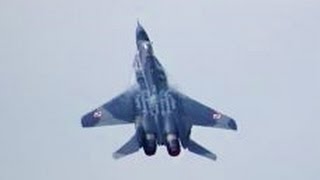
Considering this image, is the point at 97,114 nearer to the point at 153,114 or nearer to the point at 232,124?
the point at 153,114

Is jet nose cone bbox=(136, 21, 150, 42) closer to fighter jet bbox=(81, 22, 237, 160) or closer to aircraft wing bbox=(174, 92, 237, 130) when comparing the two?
fighter jet bbox=(81, 22, 237, 160)

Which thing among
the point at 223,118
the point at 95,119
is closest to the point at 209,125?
the point at 223,118

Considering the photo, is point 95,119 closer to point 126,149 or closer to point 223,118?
point 126,149

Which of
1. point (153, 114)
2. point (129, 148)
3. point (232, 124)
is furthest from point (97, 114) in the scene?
point (232, 124)

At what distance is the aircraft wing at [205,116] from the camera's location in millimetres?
112250

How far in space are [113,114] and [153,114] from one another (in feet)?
17.8

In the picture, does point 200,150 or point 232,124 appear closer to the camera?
point 232,124

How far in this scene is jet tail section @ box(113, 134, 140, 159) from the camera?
111 metres

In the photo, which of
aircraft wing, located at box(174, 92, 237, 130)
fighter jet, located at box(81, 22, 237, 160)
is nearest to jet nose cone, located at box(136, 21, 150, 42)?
fighter jet, located at box(81, 22, 237, 160)

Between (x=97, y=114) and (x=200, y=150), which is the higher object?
(x=97, y=114)

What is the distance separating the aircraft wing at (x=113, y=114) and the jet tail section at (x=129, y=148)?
163 cm

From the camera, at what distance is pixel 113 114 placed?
4432 inches

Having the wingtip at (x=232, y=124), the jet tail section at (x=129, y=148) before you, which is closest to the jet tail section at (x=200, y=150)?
→ the wingtip at (x=232, y=124)

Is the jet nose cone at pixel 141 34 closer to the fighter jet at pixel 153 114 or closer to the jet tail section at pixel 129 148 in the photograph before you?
the fighter jet at pixel 153 114
